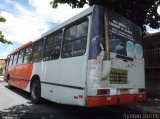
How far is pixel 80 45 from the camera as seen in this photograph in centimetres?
703

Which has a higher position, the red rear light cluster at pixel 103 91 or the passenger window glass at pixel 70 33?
the passenger window glass at pixel 70 33

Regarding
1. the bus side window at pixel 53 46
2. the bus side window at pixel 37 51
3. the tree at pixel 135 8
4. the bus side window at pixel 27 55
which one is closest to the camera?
the bus side window at pixel 53 46

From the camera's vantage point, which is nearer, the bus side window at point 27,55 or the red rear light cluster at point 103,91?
the red rear light cluster at point 103,91

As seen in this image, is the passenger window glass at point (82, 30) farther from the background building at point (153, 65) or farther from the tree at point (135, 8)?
the background building at point (153, 65)

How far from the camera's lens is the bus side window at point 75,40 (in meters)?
6.93

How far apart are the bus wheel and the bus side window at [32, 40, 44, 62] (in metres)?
0.99

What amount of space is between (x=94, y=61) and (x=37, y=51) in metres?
4.92

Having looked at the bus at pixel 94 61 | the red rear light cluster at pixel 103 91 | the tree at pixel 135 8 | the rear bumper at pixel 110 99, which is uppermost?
the tree at pixel 135 8

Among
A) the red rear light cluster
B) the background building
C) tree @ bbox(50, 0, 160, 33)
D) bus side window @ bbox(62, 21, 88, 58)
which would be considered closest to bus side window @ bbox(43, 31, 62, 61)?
bus side window @ bbox(62, 21, 88, 58)

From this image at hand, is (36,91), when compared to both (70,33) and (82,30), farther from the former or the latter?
(82,30)

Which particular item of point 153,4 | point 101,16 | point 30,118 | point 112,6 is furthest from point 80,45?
point 153,4

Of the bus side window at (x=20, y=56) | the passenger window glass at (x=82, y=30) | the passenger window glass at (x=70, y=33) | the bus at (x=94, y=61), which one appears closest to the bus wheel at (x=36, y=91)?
the bus at (x=94, y=61)

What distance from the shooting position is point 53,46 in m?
8.84

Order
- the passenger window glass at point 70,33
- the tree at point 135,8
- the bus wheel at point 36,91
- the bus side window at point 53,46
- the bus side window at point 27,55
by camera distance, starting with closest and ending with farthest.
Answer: the passenger window glass at point 70,33 < the bus side window at point 53,46 < the bus wheel at point 36,91 < the tree at point 135,8 < the bus side window at point 27,55
